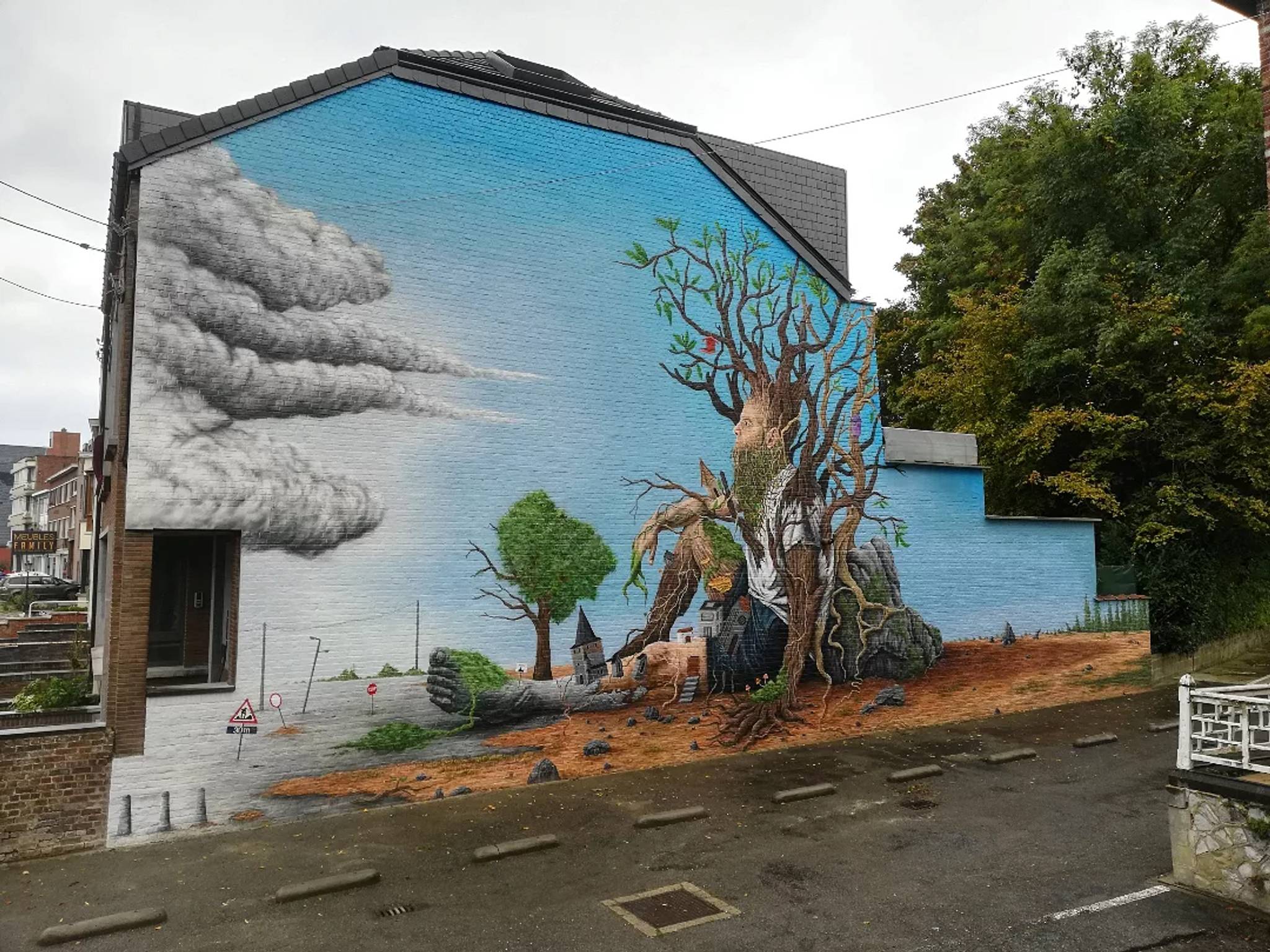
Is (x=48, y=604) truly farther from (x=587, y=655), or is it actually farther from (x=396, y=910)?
(x=396, y=910)

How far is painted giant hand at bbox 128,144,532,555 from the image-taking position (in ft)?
30.1

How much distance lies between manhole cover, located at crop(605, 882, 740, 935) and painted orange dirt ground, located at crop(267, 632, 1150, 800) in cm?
355

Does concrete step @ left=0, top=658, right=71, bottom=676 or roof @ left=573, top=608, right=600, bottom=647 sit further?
concrete step @ left=0, top=658, right=71, bottom=676

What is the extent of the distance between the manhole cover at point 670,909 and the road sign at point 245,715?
451 centimetres

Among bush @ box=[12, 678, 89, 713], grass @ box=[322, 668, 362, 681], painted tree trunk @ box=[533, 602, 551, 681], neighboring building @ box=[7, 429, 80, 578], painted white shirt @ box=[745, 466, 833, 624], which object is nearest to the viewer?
grass @ box=[322, 668, 362, 681]

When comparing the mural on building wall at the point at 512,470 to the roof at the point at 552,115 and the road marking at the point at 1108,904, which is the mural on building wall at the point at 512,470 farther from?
the road marking at the point at 1108,904

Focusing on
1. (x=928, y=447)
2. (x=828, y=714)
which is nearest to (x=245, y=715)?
(x=828, y=714)

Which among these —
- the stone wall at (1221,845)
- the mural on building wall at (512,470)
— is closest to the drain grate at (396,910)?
the mural on building wall at (512,470)

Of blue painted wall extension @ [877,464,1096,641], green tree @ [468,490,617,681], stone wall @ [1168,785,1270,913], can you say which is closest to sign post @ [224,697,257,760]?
green tree @ [468,490,617,681]

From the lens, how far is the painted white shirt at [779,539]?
41.9ft

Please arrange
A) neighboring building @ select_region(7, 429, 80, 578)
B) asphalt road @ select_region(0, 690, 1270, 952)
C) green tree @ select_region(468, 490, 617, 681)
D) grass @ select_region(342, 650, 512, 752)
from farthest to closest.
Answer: neighboring building @ select_region(7, 429, 80, 578) → green tree @ select_region(468, 490, 617, 681) → grass @ select_region(342, 650, 512, 752) → asphalt road @ select_region(0, 690, 1270, 952)

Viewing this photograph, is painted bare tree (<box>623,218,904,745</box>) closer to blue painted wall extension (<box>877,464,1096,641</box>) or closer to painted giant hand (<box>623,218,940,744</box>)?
painted giant hand (<box>623,218,940,744</box>)

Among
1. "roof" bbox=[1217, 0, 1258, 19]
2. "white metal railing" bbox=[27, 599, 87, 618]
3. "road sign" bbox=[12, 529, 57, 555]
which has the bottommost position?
"white metal railing" bbox=[27, 599, 87, 618]

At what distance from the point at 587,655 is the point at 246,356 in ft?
18.1
